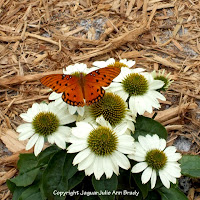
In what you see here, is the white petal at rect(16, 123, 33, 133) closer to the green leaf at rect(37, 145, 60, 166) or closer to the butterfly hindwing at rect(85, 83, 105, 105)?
the green leaf at rect(37, 145, 60, 166)

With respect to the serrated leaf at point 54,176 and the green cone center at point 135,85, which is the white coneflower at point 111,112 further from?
the serrated leaf at point 54,176

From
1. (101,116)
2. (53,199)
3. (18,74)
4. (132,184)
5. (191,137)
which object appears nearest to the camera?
(101,116)

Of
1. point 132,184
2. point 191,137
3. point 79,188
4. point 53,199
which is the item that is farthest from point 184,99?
point 53,199

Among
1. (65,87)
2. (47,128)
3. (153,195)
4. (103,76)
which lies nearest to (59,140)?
(47,128)

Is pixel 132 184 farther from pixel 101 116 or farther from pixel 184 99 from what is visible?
pixel 184 99

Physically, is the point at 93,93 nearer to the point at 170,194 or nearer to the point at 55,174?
the point at 55,174

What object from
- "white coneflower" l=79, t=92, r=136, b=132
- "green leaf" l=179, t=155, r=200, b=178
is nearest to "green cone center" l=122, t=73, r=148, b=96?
"white coneflower" l=79, t=92, r=136, b=132
